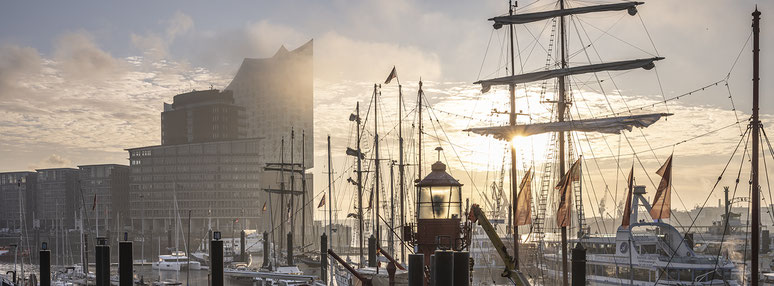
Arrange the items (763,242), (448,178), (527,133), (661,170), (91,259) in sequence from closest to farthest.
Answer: (448,178), (661,170), (527,133), (763,242), (91,259)

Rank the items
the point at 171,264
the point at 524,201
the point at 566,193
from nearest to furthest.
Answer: the point at 566,193, the point at 524,201, the point at 171,264

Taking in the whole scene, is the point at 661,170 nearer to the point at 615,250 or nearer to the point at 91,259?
the point at 615,250

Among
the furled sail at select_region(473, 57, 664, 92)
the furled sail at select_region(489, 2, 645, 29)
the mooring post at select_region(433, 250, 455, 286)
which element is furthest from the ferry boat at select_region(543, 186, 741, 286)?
the mooring post at select_region(433, 250, 455, 286)

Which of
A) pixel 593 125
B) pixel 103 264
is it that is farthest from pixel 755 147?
pixel 103 264

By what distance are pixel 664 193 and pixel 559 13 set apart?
1225 centimetres

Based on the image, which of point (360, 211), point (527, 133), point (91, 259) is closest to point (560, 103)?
point (527, 133)

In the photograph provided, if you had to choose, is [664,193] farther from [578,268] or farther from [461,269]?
[461,269]

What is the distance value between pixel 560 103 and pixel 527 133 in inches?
157

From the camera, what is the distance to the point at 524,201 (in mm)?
40531

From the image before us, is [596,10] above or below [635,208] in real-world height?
above

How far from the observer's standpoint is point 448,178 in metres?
29.6

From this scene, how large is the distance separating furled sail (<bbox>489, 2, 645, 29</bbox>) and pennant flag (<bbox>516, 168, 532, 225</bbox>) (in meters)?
9.24

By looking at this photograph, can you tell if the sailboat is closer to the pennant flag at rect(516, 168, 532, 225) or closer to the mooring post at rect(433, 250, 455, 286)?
the pennant flag at rect(516, 168, 532, 225)

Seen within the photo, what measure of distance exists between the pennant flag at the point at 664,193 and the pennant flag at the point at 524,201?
7.25m
